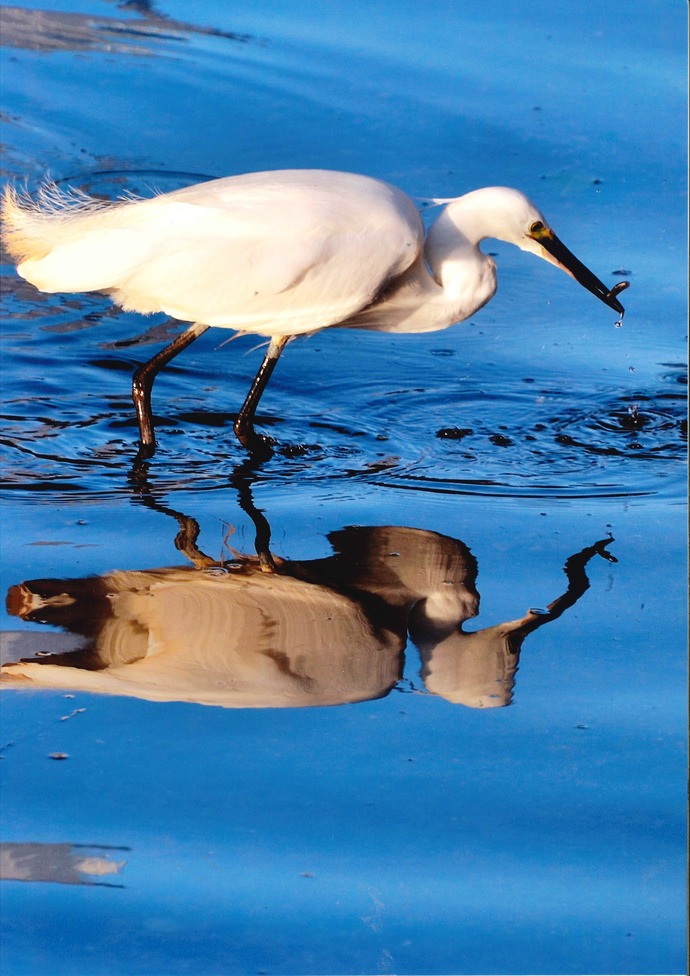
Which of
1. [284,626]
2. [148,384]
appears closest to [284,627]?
[284,626]

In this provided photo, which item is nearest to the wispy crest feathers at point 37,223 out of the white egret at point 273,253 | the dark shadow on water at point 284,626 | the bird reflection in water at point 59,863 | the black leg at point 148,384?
the white egret at point 273,253

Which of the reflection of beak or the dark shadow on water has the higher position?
the reflection of beak

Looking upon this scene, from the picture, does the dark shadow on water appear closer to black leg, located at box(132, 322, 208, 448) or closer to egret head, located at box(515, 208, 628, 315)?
black leg, located at box(132, 322, 208, 448)

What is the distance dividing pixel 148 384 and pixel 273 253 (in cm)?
67

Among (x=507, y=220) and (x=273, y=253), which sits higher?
(x=507, y=220)

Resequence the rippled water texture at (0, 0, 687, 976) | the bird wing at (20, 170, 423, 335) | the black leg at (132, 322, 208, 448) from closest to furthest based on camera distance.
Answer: the rippled water texture at (0, 0, 687, 976), the bird wing at (20, 170, 423, 335), the black leg at (132, 322, 208, 448)

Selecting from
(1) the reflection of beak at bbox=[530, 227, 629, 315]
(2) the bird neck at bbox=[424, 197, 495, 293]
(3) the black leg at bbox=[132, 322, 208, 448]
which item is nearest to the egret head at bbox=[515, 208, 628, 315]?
(1) the reflection of beak at bbox=[530, 227, 629, 315]

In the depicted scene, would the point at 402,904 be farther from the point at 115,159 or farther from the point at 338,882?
the point at 115,159

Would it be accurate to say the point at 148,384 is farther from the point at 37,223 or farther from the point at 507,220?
the point at 507,220

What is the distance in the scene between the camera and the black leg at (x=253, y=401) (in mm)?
4684

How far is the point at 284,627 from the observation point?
10.9 feet

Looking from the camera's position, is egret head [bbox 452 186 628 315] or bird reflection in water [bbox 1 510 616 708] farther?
egret head [bbox 452 186 628 315]

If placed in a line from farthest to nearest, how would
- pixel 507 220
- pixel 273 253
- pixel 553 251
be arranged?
1. pixel 553 251
2. pixel 507 220
3. pixel 273 253

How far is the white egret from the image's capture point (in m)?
4.38
